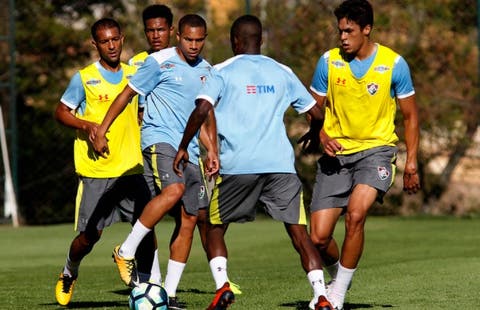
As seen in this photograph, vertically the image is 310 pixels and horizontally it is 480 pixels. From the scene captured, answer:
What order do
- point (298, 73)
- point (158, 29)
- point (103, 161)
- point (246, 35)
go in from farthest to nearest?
point (298, 73) → point (158, 29) → point (103, 161) → point (246, 35)

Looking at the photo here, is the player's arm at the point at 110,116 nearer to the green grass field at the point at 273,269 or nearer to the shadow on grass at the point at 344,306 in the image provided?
the green grass field at the point at 273,269

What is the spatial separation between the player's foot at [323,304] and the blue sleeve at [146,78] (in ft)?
6.97

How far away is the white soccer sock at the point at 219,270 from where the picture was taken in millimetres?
→ 8234

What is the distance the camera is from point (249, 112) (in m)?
8.15

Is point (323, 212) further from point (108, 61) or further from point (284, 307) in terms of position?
point (108, 61)

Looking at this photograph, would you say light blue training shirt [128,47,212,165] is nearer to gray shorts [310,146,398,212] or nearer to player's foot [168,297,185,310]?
gray shorts [310,146,398,212]

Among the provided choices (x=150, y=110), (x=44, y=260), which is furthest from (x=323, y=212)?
(x=44, y=260)

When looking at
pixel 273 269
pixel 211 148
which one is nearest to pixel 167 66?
pixel 211 148

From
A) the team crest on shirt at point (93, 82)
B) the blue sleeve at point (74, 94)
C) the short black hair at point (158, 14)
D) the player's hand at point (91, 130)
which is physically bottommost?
the player's hand at point (91, 130)

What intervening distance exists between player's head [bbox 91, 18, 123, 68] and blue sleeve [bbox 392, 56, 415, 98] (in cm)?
228

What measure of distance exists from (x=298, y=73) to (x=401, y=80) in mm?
10114

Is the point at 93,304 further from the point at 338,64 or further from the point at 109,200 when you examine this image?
the point at 338,64

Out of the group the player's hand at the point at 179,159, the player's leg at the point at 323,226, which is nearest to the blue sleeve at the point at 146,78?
the player's hand at the point at 179,159

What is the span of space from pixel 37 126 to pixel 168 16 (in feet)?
33.2
